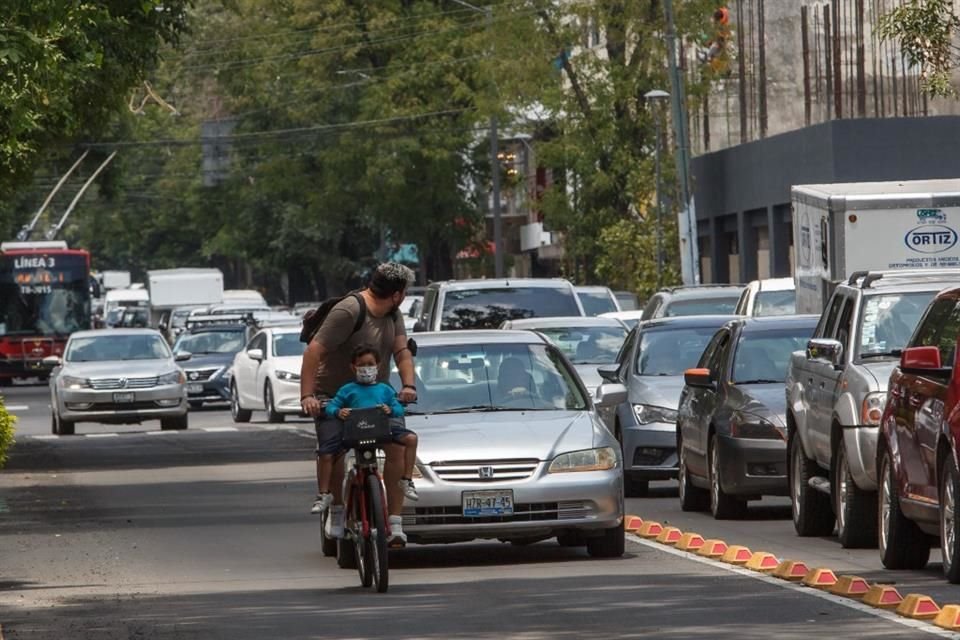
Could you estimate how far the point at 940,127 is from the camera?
46219 millimetres

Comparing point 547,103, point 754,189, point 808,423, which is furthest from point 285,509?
point 547,103

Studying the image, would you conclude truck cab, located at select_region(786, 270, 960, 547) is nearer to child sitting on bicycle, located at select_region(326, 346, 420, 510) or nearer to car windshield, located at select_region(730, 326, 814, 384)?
car windshield, located at select_region(730, 326, 814, 384)

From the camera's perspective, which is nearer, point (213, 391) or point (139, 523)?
point (139, 523)

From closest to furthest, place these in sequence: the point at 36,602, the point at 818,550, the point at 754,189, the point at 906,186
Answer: the point at 36,602, the point at 818,550, the point at 906,186, the point at 754,189

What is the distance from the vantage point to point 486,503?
51.3 feet

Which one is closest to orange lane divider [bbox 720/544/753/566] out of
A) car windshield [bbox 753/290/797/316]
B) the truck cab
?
the truck cab

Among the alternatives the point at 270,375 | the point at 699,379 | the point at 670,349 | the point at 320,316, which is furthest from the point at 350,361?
the point at 270,375

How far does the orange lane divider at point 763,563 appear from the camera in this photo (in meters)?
15.0

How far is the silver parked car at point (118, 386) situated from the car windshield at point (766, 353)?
18968 mm

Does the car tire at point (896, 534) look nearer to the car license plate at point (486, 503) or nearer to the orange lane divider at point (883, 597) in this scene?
the orange lane divider at point (883, 597)

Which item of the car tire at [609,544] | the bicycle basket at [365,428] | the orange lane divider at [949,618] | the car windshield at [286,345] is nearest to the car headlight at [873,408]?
the car tire at [609,544]

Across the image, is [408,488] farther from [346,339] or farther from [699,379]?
[699,379]

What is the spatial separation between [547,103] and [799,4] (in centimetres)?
613

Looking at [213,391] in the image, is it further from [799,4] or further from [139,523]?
[139,523]
